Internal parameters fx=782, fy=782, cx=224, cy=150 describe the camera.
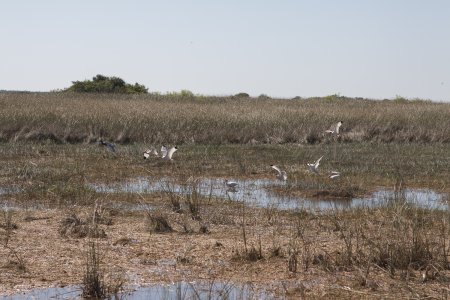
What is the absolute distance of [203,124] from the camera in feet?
78.1

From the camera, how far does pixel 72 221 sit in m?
9.88

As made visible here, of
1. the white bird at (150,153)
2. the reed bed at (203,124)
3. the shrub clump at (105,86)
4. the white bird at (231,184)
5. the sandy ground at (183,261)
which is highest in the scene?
the shrub clump at (105,86)

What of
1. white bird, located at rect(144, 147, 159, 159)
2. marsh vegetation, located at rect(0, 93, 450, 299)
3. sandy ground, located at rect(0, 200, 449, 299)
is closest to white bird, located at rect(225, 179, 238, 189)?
marsh vegetation, located at rect(0, 93, 450, 299)

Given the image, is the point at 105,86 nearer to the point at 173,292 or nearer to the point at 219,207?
the point at 219,207

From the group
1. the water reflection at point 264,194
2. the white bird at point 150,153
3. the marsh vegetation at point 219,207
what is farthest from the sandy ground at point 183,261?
the white bird at point 150,153

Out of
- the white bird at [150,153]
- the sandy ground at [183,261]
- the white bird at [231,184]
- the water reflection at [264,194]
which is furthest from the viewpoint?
the white bird at [150,153]

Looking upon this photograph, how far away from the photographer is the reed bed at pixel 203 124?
22562 mm

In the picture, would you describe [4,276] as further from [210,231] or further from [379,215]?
[379,215]

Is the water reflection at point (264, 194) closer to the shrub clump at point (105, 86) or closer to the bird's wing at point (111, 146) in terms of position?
the bird's wing at point (111, 146)

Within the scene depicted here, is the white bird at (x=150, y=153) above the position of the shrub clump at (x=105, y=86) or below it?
below

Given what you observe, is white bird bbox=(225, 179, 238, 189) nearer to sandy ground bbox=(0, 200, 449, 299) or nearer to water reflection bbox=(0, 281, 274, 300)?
sandy ground bbox=(0, 200, 449, 299)

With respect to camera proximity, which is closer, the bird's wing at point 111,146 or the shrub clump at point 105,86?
the bird's wing at point 111,146

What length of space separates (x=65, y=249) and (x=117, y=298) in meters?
1.95

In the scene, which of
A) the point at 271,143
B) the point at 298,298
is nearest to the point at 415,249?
the point at 298,298
